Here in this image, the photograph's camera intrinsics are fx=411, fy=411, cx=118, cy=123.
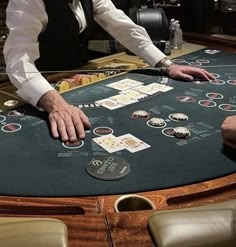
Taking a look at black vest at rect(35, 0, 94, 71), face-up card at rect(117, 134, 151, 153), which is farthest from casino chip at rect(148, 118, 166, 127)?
black vest at rect(35, 0, 94, 71)

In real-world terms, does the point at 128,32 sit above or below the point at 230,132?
above

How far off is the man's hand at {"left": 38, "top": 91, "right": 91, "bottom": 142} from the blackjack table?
0.03 meters

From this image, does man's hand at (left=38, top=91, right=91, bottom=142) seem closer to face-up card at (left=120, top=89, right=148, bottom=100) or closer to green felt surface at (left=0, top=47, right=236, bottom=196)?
green felt surface at (left=0, top=47, right=236, bottom=196)

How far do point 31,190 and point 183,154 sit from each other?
0.48 m

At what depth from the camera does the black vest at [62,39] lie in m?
1.95

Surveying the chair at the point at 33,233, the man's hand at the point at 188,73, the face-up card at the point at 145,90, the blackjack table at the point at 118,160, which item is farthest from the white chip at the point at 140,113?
the chair at the point at 33,233

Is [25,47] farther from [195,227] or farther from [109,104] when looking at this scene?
[195,227]

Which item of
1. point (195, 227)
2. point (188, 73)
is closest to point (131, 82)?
point (188, 73)

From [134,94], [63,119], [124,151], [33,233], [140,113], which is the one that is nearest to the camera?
[33,233]

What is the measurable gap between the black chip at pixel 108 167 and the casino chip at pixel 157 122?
0.27 meters

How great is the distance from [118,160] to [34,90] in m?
0.56

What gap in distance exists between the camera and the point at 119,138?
1389 mm

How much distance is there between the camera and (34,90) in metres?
1.62

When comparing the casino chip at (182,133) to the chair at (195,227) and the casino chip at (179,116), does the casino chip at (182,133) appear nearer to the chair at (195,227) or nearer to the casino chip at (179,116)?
the casino chip at (179,116)
